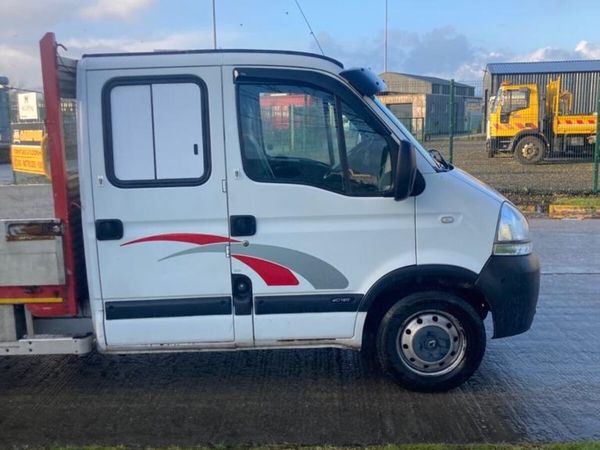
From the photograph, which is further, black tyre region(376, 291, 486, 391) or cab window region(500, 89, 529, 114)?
cab window region(500, 89, 529, 114)

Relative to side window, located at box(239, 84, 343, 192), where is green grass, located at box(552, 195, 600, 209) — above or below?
below

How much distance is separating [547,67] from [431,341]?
33.3m

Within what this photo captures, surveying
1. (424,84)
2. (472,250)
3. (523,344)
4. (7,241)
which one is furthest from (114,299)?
(424,84)

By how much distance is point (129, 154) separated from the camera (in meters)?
4.37

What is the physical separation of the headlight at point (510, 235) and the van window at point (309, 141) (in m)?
0.85

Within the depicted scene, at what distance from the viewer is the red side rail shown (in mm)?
4219

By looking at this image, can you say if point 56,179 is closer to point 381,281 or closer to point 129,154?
point 129,154

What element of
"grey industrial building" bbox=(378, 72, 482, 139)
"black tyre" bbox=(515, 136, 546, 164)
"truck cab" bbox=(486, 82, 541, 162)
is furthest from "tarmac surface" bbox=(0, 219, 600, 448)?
"grey industrial building" bbox=(378, 72, 482, 139)

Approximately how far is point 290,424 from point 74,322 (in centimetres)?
175

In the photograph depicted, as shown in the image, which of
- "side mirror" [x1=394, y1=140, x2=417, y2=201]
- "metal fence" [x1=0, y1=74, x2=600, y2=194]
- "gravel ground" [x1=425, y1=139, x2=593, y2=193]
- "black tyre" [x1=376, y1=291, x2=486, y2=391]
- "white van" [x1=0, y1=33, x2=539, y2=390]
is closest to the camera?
"side mirror" [x1=394, y1=140, x2=417, y2=201]

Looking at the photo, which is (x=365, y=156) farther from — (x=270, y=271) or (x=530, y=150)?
(x=530, y=150)

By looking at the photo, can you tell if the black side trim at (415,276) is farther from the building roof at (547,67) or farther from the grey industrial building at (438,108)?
the building roof at (547,67)

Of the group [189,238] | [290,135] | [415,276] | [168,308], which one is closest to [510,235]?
[415,276]

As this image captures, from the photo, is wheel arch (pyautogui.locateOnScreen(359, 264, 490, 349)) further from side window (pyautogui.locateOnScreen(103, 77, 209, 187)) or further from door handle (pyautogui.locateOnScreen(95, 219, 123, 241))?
door handle (pyautogui.locateOnScreen(95, 219, 123, 241))
